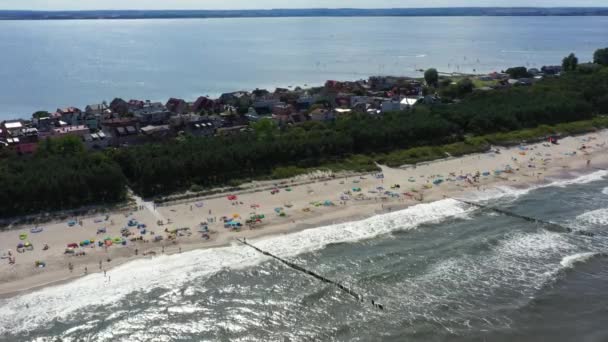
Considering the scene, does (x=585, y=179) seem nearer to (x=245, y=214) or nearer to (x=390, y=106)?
(x=390, y=106)

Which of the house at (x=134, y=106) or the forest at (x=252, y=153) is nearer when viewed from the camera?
the forest at (x=252, y=153)

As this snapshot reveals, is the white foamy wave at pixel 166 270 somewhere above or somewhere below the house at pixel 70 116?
below

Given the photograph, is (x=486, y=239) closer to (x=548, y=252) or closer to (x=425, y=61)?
(x=548, y=252)

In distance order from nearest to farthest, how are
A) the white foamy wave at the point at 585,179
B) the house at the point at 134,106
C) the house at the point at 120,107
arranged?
the white foamy wave at the point at 585,179
the house at the point at 120,107
the house at the point at 134,106

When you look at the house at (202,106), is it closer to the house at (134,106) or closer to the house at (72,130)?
the house at (134,106)

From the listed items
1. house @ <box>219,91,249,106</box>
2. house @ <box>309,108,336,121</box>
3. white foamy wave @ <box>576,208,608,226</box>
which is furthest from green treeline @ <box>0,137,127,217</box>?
house @ <box>219,91,249,106</box>

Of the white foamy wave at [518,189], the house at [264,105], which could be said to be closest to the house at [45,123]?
the house at [264,105]
